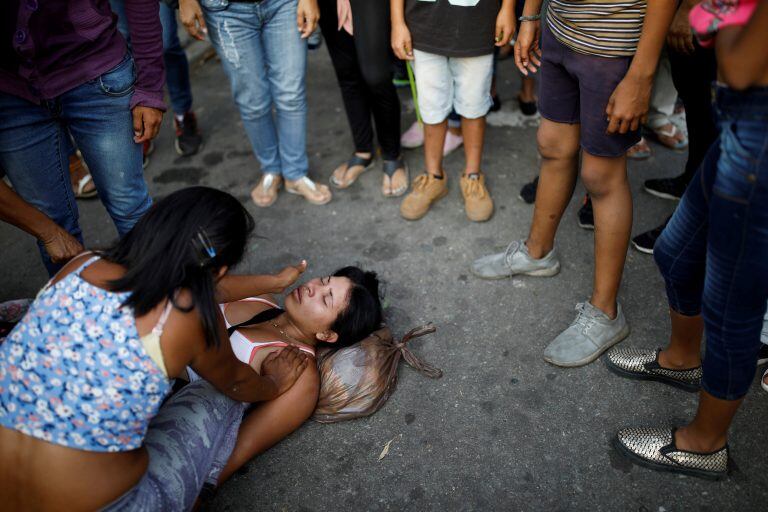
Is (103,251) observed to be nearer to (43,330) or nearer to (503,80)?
(43,330)

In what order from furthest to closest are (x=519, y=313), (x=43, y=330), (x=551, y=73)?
(x=519, y=313), (x=551, y=73), (x=43, y=330)

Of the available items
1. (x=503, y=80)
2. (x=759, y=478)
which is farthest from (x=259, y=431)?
(x=503, y=80)

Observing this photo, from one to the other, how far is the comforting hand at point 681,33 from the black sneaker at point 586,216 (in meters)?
0.88

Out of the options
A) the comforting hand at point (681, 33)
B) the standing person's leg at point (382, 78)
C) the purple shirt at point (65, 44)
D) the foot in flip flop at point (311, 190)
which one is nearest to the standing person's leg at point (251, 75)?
the foot in flip flop at point (311, 190)

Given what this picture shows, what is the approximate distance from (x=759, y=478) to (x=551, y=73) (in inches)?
62.1

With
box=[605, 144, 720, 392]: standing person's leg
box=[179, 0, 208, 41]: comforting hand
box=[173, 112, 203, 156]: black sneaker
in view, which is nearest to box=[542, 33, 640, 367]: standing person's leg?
box=[605, 144, 720, 392]: standing person's leg

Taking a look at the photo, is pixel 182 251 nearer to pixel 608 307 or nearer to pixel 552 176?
pixel 552 176

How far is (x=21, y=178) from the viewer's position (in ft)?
6.87

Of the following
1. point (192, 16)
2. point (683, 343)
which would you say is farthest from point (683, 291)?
point (192, 16)

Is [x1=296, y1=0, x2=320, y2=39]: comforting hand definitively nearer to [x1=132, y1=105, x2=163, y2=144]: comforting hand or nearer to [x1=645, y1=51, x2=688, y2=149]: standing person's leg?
[x1=132, y1=105, x2=163, y2=144]: comforting hand

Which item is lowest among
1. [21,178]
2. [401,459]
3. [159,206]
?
[401,459]

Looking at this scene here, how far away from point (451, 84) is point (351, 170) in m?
0.86

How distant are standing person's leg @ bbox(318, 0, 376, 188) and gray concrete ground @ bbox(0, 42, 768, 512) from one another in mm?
112

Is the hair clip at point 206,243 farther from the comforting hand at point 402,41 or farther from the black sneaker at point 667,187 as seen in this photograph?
the black sneaker at point 667,187
